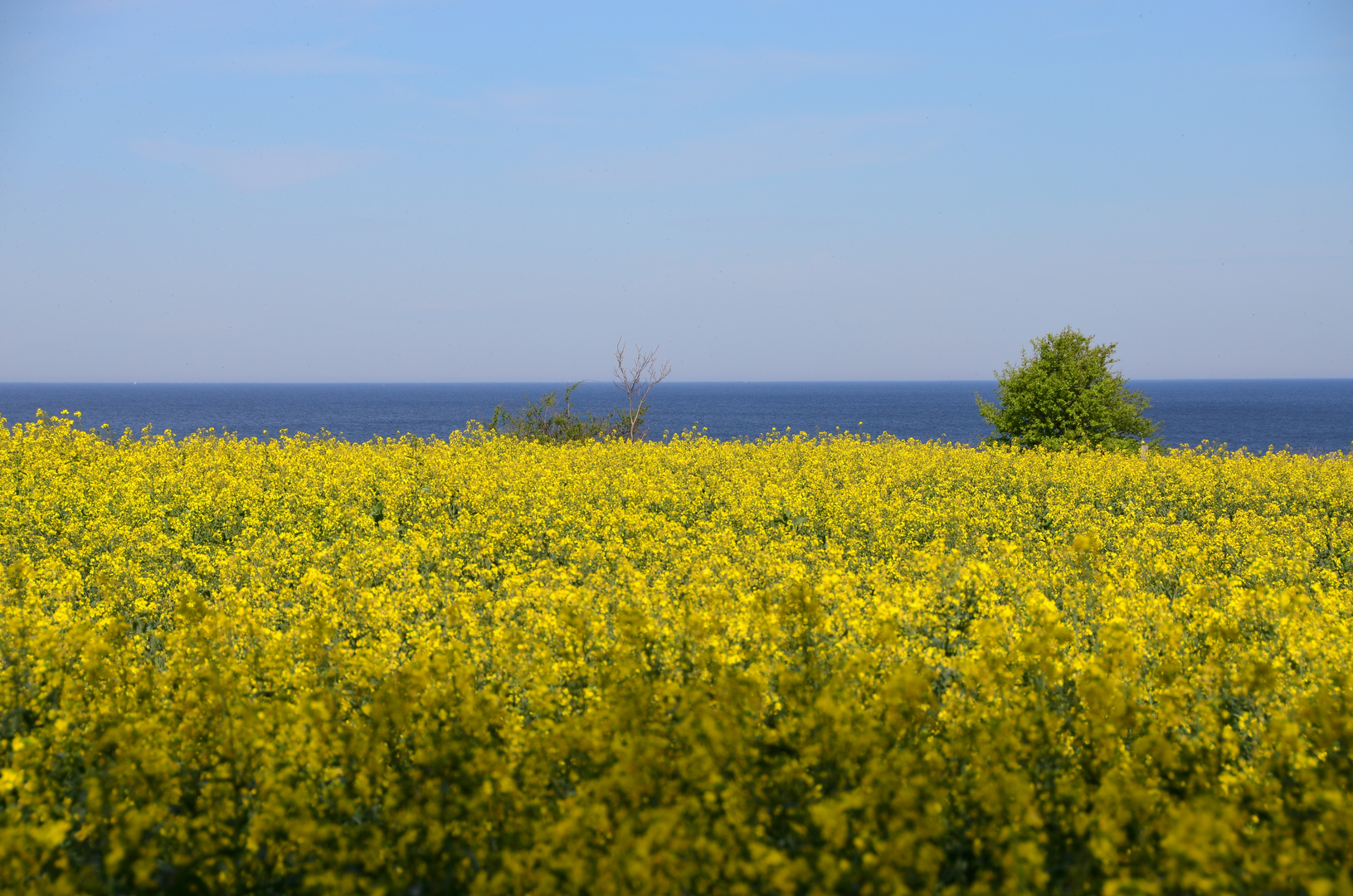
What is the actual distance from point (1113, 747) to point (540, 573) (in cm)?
634

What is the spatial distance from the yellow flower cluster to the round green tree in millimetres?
22486

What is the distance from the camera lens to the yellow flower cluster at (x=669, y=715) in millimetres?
3949

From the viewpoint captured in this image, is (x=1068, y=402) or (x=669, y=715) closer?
(x=669, y=715)

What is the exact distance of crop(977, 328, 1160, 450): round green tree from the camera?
3378 centimetres

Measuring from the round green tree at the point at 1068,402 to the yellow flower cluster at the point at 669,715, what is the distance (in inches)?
885

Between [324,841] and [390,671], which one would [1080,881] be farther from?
[390,671]

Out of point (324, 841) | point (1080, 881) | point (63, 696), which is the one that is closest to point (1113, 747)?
point (1080, 881)

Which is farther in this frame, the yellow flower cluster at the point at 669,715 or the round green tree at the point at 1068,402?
the round green tree at the point at 1068,402

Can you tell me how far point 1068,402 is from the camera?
34.3m

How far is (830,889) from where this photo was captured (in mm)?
3615

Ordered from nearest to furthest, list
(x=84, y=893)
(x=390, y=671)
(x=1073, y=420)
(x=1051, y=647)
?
(x=84, y=893), (x=1051, y=647), (x=390, y=671), (x=1073, y=420)

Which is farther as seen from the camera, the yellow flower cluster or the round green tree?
the round green tree

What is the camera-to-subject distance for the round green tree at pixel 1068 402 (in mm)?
33781

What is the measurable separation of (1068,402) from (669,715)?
32855mm
